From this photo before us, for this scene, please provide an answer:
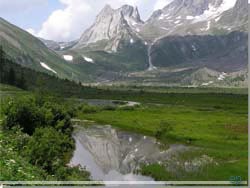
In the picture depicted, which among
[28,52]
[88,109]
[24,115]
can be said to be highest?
[28,52]

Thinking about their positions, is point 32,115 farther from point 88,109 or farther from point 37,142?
point 88,109

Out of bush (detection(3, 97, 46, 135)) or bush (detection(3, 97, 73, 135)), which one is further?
bush (detection(3, 97, 73, 135))

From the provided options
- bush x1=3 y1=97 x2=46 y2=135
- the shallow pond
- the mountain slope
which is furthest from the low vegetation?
the mountain slope

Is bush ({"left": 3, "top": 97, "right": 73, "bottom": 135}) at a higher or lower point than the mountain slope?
lower

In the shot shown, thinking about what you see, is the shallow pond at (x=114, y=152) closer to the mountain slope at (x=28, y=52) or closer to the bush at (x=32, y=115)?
the bush at (x=32, y=115)

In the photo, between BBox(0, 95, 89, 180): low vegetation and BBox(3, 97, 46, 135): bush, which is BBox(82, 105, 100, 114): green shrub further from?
BBox(3, 97, 46, 135): bush

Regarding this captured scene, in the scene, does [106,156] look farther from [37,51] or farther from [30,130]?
[37,51]

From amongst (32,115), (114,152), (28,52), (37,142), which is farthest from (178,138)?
(28,52)

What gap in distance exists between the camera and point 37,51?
529 feet

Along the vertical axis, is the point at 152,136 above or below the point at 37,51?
below

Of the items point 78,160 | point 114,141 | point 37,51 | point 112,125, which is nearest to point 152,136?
point 114,141

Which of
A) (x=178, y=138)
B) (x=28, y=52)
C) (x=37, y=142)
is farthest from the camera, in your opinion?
(x=28, y=52)

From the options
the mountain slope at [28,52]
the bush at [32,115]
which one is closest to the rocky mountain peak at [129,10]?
the bush at [32,115]

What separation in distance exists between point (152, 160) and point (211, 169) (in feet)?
19.1
